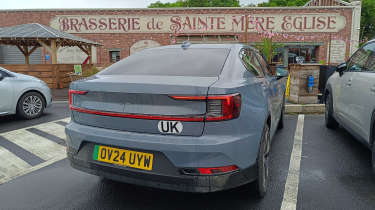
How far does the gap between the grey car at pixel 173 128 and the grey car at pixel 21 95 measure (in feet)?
14.4

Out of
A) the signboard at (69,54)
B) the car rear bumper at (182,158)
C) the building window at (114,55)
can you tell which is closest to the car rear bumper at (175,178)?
the car rear bumper at (182,158)

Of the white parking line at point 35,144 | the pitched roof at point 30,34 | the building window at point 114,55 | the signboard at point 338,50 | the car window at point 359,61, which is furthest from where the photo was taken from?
the building window at point 114,55

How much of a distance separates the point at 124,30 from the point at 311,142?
19.1m

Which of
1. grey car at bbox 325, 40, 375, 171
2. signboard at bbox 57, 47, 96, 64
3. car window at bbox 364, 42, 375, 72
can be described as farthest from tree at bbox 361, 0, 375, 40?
Answer: car window at bbox 364, 42, 375, 72

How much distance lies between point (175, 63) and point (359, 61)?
2.86 meters

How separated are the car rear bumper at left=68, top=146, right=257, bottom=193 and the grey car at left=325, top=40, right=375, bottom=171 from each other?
5.92ft

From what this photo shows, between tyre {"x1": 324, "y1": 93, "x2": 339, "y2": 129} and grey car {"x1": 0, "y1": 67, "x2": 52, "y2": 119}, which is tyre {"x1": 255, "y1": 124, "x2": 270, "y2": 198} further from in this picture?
grey car {"x1": 0, "y1": 67, "x2": 52, "y2": 119}

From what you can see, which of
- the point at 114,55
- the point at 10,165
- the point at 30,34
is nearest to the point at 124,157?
the point at 10,165

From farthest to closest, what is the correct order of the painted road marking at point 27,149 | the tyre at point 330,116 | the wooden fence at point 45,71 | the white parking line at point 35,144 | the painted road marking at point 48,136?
the wooden fence at point 45,71, the tyre at point 330,116, the painted road marking at point 48,136, the white parking line at point 35,144, the painted road marking at point 27,149

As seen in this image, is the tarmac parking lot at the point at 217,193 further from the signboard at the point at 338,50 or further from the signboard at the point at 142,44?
the signboard at the point at 338,50

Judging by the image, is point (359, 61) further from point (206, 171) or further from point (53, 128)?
point (53, 128)

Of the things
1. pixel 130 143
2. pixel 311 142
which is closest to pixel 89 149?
pixel 130 143

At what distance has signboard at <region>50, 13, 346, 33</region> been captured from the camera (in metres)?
21.3

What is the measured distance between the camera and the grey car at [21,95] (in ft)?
20.2
